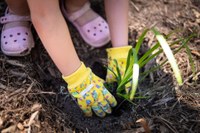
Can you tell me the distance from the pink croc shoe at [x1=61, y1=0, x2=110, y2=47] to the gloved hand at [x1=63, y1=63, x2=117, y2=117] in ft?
1.13

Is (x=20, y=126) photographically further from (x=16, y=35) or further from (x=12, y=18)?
(x=12, y=18)

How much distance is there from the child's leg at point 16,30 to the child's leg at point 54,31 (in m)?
0.31

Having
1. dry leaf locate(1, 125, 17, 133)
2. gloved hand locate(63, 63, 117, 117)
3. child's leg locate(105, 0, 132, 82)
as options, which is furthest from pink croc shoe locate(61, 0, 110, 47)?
dry leaf locate(1, 125, 17, 133)

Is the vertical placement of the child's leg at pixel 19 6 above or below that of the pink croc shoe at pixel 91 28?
above

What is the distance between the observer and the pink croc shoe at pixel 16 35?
1490 millimetres

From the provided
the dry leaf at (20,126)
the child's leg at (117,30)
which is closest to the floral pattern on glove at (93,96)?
the child's leg at (117,30)

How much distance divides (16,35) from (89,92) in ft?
1.68

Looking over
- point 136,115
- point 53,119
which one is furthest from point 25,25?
point 136,115

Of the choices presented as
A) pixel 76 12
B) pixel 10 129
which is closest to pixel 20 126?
pixel 10 129

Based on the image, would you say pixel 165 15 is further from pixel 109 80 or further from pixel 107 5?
pixel 109 80

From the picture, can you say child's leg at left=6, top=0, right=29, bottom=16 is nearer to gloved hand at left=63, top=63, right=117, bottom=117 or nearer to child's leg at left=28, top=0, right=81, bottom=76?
child's leg at left=28, top=0, right=81, bottom=76

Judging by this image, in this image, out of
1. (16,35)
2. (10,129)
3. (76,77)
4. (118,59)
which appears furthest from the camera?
(16,35)

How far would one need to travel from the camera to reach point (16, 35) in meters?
1.54

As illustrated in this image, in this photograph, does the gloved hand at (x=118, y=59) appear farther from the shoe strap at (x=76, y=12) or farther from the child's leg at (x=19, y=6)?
the child's leg at (x=19, y=6)
